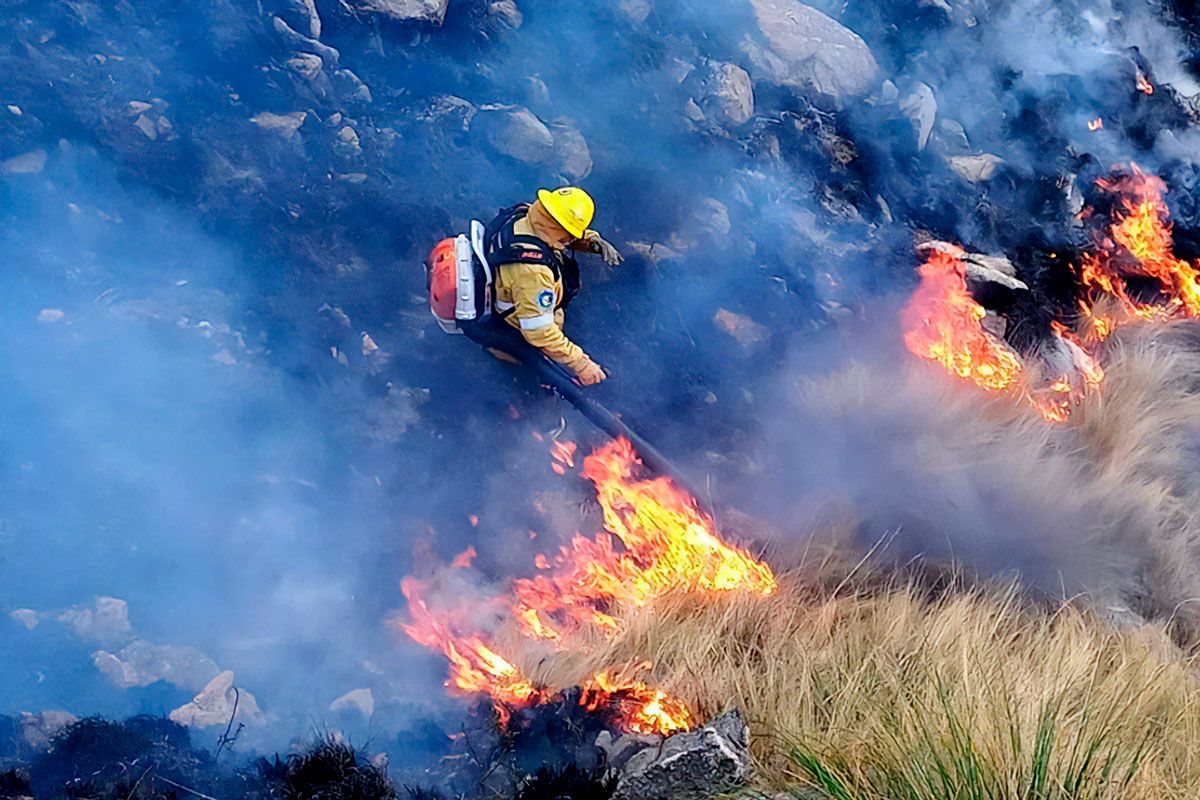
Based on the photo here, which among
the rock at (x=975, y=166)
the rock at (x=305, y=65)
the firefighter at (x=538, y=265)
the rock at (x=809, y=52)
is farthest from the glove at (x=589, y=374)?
the rock at (x=975, y=166)

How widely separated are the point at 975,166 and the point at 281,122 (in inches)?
185

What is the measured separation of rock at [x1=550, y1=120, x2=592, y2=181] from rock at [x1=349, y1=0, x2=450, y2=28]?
3.04ft

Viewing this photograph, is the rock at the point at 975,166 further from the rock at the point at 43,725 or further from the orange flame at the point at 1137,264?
the rock at the point at 43,725

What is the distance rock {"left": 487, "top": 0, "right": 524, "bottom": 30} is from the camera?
20.1 ft

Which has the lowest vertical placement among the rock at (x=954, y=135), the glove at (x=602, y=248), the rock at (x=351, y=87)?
the glove at (x=602, y=248)

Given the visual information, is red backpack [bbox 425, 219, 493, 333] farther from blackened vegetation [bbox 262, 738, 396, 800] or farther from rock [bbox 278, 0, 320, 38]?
blackened vegetation [bbox 262, 738, 396, 800]

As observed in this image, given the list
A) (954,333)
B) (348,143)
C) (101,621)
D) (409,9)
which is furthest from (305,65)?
(954,333)

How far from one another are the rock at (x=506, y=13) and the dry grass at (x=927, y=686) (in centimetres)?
365

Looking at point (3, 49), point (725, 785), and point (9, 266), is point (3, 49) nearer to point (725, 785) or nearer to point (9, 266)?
point (9, 266)

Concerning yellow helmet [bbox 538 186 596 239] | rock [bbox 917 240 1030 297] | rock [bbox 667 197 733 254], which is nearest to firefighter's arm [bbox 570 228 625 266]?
yellow helmet [bbox 538 186 596 239]

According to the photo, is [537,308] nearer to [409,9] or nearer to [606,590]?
[606,590]

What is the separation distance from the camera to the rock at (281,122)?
5523mm

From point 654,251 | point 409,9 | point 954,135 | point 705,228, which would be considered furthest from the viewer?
point 954,135

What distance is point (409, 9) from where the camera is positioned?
19.4 ft
